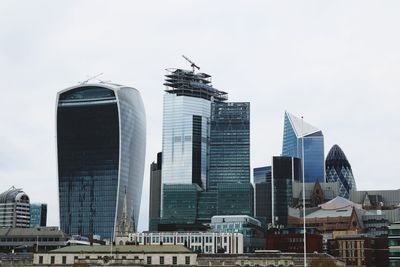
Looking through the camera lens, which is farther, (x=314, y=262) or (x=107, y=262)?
(x=107, y=262)

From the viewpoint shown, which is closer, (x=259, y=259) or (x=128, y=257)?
(x=259, y=259)

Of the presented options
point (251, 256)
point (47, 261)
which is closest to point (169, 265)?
point (251, 256)

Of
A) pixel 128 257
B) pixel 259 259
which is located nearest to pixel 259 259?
pixel 259 259

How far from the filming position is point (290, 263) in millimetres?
186625

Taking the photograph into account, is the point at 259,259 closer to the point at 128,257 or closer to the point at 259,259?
the point at 259,259

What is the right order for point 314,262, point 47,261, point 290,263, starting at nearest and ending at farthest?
1. point 314,262
2. point 290,263
3. point 47,261

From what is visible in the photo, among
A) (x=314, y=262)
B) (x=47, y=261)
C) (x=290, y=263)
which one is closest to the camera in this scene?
(x=314, y=262)

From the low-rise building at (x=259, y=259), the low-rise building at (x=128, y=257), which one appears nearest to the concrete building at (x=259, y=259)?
the low-rise building at (x=259, y=259)

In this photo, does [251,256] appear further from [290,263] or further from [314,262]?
[314,262]

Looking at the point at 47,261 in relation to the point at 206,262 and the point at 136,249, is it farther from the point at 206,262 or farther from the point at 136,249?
the point at 206,262

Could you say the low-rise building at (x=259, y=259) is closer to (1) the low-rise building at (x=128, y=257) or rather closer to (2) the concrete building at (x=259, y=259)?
(2) the concrete building at (x=259, y=259)

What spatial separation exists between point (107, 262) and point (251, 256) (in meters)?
37.4

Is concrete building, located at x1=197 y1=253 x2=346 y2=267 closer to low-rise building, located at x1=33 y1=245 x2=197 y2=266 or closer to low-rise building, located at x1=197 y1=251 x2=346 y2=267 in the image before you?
low-rise building, located at x1=197 y1=251 x2=346 y2=267

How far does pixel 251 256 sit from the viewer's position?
192 metres
